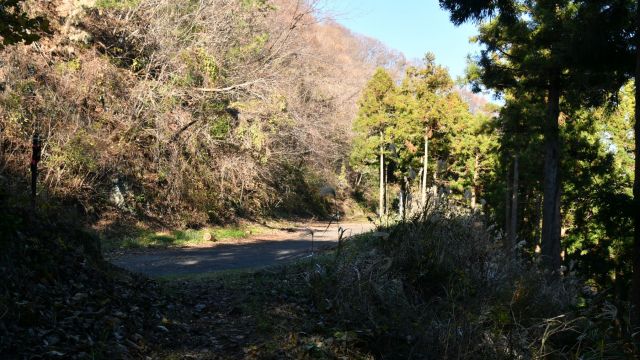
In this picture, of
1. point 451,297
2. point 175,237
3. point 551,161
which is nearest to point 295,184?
point 175,237

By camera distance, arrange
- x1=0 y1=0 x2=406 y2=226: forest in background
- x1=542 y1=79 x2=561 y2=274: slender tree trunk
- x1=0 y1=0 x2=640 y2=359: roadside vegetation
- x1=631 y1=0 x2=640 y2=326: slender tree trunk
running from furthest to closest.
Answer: x1=542 y1=79 x2=561 y2=274: slender tree trunk
x1=0 y1=0 x2=406 y2=226: forest in background
x1=631 y1=0 x2=640 y2=326: slender tree trunk
x1=0 y1=0 x2=640 y2=359: roadside vegetation

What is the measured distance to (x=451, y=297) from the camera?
6.12m

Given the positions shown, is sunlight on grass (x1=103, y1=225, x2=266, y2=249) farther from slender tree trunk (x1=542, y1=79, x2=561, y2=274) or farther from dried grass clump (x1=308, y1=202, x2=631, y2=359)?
slender tree trunk (x1=542, y1=79, x2=561, y2=274)

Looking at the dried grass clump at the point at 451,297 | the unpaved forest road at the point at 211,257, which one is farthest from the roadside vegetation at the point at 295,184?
the unpaved forest road at the point at 211,257

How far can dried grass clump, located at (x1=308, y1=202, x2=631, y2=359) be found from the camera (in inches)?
201

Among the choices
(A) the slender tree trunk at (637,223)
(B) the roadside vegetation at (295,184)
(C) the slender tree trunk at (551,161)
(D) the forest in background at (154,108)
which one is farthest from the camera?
(C) the slender tree trunk at (551,161)

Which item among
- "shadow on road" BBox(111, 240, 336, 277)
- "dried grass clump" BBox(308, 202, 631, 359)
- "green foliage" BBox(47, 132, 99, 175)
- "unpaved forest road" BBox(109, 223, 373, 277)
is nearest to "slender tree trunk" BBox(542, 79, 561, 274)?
"unpaved forest road" BBox(109, 223, 373, 277)

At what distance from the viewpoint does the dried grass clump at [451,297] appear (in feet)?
16.8

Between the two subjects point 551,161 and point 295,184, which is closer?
point 551,161

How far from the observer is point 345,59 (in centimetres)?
6141

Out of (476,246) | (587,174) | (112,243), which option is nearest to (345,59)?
(587,174)

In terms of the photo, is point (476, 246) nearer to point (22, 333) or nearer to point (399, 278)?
point (399, 278)

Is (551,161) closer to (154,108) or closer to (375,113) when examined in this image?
(154,108)

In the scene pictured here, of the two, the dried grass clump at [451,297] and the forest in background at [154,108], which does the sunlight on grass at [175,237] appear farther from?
the dried grass clump at [451,297]
